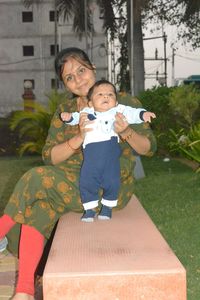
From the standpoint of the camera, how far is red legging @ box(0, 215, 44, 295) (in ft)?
9.14

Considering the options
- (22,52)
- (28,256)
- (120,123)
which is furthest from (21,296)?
(22,52)

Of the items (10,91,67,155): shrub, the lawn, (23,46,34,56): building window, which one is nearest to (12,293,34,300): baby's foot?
the lawn

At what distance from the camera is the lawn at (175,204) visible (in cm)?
401

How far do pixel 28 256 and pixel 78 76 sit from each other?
1119 mm

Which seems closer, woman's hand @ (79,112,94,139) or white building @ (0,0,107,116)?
woman's hand @ (79,112,94,139)

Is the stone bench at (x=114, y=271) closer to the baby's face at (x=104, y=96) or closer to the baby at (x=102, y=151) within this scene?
the baby at (x=102, y=151)

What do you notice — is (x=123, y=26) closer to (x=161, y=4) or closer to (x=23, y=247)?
(x=161, y=4)

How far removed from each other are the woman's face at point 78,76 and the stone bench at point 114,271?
1.09 meters

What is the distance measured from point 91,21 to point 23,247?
1819cm

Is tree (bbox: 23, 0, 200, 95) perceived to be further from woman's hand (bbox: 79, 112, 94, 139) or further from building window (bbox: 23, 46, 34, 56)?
woman's hand (bbox: 79, 112, 94, 139)

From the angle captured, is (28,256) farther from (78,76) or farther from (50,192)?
(78,76)

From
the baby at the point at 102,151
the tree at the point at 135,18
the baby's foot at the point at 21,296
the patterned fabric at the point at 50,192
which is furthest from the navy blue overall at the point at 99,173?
the tree at the point at 135,18

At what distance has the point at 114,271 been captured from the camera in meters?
2.22

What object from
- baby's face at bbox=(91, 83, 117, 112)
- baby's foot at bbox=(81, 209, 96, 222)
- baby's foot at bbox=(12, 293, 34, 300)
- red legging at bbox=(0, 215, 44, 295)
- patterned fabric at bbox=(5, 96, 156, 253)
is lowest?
baby's foot at bbox=(12, 293, 34, 300)
